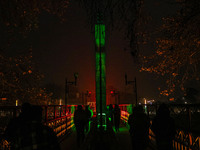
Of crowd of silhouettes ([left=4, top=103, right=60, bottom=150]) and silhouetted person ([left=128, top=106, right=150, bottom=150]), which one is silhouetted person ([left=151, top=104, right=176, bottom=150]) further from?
crowd of silhouettes ([left=4, top=103, right=60, bottom=150])

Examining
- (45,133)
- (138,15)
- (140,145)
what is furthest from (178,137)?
(45,133)

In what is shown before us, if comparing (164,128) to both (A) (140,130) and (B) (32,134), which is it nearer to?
(A) (140,130)

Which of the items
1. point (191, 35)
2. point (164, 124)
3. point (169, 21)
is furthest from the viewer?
point (169, 21)

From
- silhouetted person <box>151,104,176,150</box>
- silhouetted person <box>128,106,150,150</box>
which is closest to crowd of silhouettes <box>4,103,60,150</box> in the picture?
silhouetted person <box>151,104,176,150</box>

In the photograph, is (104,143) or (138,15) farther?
(138,15)

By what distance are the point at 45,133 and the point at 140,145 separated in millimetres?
3736

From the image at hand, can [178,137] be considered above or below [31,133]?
below

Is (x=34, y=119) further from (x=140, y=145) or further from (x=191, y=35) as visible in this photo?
(x=191, y=35)

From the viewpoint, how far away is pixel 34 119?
2926 millimetres

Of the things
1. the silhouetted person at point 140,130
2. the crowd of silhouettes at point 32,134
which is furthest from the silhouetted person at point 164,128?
the crowd of silhouettes at point 32,134

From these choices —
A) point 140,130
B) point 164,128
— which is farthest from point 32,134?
point 140,130

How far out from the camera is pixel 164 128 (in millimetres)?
4992

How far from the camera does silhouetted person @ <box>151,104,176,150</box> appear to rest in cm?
498

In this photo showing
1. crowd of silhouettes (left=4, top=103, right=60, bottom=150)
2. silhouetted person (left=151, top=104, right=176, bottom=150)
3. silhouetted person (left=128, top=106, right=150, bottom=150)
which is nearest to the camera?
crowd of silhouettes (left=4, top=103, right=60, bottom=150)
